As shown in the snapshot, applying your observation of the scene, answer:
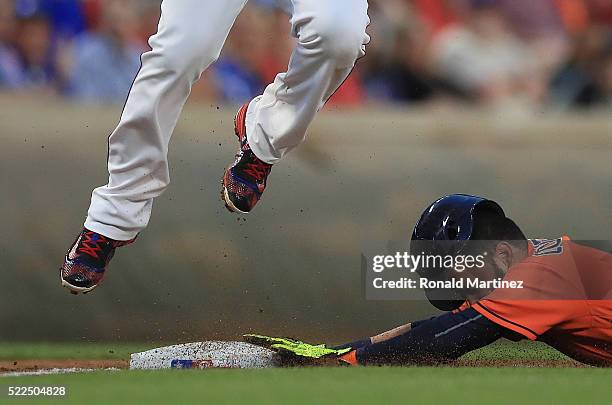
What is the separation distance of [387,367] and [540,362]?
3.45 ft

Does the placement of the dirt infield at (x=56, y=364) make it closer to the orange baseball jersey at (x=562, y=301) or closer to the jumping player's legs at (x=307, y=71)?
the jumping player's legs at (x=307, y=71)

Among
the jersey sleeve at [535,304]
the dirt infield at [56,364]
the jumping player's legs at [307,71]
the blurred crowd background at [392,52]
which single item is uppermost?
the blurred crowd background at [392,52]

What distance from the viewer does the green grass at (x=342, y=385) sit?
3.30 metres

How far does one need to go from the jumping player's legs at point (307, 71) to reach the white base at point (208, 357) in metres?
0.78

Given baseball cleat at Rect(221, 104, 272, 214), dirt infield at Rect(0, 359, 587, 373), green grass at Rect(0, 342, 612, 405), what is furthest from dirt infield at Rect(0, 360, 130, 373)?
baseball cleat at Rect(221, 104, 272, 214)

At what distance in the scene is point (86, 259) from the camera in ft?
14.3

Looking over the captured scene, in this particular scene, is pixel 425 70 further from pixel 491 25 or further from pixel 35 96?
pixel 35 96

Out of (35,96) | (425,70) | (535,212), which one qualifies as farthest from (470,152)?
(35,96)

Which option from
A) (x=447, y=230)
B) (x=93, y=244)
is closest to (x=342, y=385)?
(x=447, y=230)

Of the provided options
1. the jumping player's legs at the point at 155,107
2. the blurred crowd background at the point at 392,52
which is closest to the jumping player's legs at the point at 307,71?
the jumping player's legs at the point at 155,107

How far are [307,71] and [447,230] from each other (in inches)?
31.0

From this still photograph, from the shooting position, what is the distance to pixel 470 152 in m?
6.36

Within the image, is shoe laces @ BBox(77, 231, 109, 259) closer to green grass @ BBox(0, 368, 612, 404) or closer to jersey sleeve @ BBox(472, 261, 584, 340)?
green grass @ BBox(0, 368, 612, 404)

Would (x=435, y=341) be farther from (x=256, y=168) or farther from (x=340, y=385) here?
(x=256, y=168)
